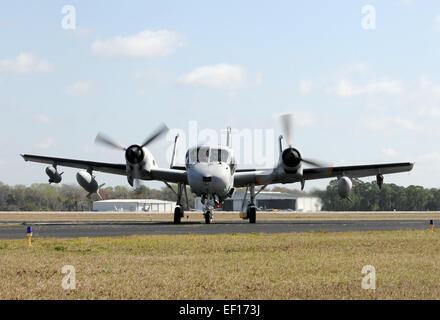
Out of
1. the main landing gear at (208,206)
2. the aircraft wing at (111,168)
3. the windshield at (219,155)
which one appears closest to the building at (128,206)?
the aircraft wing at (111,168)

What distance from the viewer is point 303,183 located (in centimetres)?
4059

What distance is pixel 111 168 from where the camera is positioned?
41.0 meters

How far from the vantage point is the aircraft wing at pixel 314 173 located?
39.2 m

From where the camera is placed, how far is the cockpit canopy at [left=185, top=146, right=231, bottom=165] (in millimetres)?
36812

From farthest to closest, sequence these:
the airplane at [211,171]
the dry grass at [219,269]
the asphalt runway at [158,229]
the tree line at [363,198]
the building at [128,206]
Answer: the building at [128,206]
the tree line at [363,198]
the airplane at [211,171]
the asphalt runway at [158,229]
the dry grass at [219,269]

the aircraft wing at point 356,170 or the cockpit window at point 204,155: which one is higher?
the cockpit window at point 204,155

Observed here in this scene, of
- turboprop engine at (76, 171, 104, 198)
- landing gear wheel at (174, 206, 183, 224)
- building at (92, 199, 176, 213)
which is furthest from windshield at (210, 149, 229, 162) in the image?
building at (92, 199, 176, 213)

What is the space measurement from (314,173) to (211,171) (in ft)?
27.3

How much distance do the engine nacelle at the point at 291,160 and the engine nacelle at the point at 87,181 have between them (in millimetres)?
11990

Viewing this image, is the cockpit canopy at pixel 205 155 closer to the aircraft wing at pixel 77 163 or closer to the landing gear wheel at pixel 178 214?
the landing gear wheel at pixel 178 214

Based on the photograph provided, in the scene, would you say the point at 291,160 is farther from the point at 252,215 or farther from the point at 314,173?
the point at 252,215
